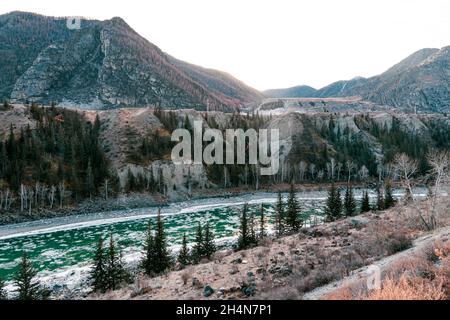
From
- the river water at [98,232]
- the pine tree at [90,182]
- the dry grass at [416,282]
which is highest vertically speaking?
the dry grass at [416,282]

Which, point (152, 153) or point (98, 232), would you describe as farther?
point (152, 153)

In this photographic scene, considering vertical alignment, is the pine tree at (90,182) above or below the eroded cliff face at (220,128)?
below

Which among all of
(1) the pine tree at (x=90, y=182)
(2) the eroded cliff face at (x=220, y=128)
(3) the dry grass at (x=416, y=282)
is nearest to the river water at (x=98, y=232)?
(1) the pine tree at (x=90, y=182)

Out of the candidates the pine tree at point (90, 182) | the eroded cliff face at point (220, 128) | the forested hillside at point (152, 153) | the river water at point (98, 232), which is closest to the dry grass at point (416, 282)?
the river water at point (98, 232)

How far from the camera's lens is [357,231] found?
94.3 feet

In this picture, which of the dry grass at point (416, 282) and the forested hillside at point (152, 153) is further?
the forested hillside at point (152, 153)

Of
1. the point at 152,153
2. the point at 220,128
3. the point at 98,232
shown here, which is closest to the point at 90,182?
the point at 152,153

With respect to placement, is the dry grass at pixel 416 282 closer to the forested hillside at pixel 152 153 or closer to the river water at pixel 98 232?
the river water at pixel 98 232

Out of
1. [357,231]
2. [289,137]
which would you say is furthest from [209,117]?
[357,231]

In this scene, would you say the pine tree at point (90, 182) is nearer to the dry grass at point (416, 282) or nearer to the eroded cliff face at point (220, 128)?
the eroded cliff face at point (220, 128)

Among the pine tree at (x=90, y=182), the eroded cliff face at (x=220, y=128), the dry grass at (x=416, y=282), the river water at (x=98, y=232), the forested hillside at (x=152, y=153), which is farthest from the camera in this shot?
the eroded cliff face at (x=220, y=128)

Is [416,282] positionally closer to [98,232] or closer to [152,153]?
[98,232]

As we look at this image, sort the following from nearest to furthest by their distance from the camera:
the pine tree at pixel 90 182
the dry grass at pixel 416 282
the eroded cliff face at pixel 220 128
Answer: the dry grass at pixel 416 282, the pine tree at pixel 90 182, the eroded cliff face at pixel 220 128

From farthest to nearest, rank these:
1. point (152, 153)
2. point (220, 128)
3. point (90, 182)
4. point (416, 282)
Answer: point (220, 128) < point (152, 153) < point (90, 182) < point (416, 282)
